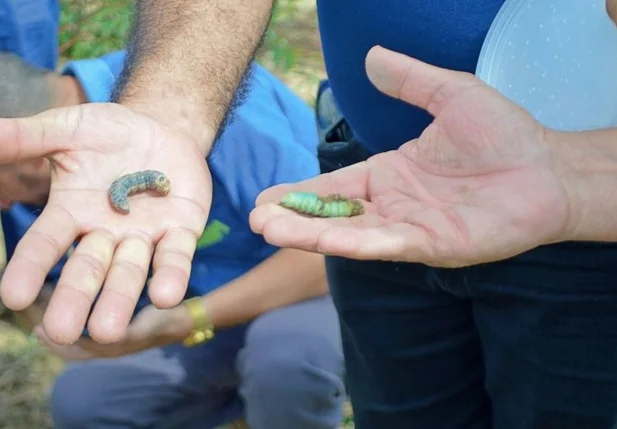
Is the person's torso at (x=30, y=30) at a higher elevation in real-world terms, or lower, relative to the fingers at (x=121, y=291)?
lower

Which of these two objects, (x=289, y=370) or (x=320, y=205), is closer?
(x=320, y=205)

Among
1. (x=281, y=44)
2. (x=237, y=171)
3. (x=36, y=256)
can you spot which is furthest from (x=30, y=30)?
(x=281, y=44)

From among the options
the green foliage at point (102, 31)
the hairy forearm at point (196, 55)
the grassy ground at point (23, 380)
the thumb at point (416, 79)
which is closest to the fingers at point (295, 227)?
the thumb at point (416, 79)

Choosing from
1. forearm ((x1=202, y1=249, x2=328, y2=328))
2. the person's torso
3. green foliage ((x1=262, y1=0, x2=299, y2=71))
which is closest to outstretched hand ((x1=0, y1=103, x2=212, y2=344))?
forearm ((x1=202, y1=249, x2=328, y2=328))

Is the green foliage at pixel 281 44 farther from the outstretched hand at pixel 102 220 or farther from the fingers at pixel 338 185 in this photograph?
the fingers at pixel 338 185

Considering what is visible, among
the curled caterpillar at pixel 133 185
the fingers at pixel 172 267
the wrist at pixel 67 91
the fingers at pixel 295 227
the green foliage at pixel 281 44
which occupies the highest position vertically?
the fingers at pixel 295 227

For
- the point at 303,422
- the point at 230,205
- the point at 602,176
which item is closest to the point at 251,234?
the point at 230,205

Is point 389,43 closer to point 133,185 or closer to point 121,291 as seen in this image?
point 133,185

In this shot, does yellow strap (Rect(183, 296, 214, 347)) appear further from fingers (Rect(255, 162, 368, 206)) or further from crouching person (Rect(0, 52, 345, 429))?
fingers (Rect(255, 162, 368, 206))
